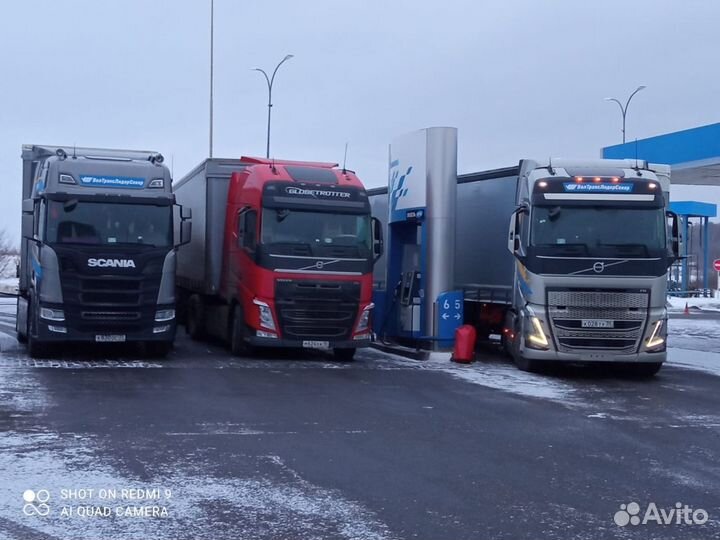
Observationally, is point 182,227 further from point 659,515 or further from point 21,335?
point 659,515

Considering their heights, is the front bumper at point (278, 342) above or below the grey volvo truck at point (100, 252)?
below

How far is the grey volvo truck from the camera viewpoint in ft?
56.7

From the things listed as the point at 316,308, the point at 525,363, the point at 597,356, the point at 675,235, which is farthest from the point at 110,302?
the point at 675,235

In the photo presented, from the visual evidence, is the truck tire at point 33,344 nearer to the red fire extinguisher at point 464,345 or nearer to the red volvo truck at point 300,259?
the red volvo truck at point 300,259

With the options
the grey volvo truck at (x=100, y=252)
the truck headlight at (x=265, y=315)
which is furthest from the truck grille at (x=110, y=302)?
the truck headlight at (x=265, y=315)

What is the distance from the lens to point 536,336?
17156mm

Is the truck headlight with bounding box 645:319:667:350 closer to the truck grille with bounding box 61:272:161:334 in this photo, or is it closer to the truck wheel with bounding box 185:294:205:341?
the truck grille with bounding box 61:272:161:334

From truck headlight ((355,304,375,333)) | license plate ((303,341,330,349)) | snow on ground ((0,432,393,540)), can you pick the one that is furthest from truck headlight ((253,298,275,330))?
snow on ground ((0,432,393,540))

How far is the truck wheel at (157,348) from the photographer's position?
60.9 feet

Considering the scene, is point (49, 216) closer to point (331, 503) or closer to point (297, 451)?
point (297, 451)

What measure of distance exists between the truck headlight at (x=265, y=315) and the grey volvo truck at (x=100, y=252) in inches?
60.4

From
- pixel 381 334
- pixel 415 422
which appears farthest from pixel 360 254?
pixel 415 422

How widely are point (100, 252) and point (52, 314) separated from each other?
51.7 inches

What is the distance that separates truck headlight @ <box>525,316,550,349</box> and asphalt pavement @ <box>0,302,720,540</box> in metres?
0.71
